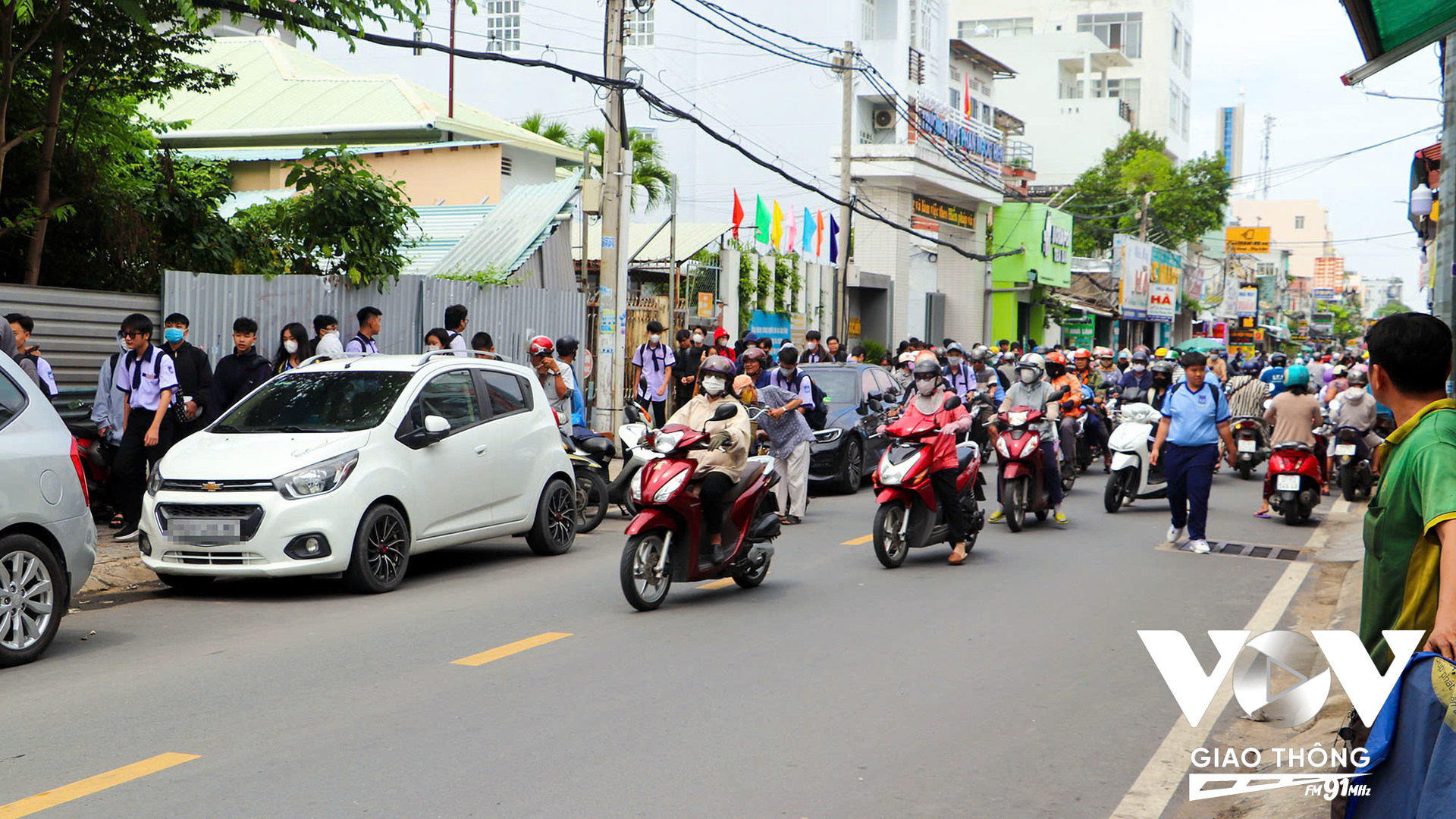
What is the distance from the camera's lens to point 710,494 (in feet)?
29.4

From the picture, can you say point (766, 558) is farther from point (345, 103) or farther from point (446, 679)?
point (345, 103)

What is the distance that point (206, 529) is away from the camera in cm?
Result: 877

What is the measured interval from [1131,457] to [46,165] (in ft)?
40.7

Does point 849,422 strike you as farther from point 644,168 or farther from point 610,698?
point 644,168

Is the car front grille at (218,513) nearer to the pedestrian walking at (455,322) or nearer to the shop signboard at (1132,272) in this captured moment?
the pedestrian walking at (455,322)

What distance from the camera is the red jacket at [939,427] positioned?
→ 10.8m

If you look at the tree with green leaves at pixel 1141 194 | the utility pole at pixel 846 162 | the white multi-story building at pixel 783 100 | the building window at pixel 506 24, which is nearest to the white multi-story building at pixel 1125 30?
the tree with green leaves at pixel 1141 194

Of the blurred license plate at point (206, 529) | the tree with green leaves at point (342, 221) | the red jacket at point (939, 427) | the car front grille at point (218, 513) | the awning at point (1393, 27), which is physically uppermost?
the awning at point (1393, 27)

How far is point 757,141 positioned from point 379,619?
3613 centimetres

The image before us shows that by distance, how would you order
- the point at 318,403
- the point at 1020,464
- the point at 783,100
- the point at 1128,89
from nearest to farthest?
the point at 318,403 → the point at 1020,464 → the point at 783,100 → the point at 1128,89

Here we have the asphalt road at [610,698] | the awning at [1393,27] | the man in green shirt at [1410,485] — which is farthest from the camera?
the awning at [1393,27]

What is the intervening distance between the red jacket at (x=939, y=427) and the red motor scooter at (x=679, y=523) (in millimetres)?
1821

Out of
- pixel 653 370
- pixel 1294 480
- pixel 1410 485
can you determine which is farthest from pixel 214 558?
pixel 1294 480

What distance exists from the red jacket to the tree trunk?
9090mm
